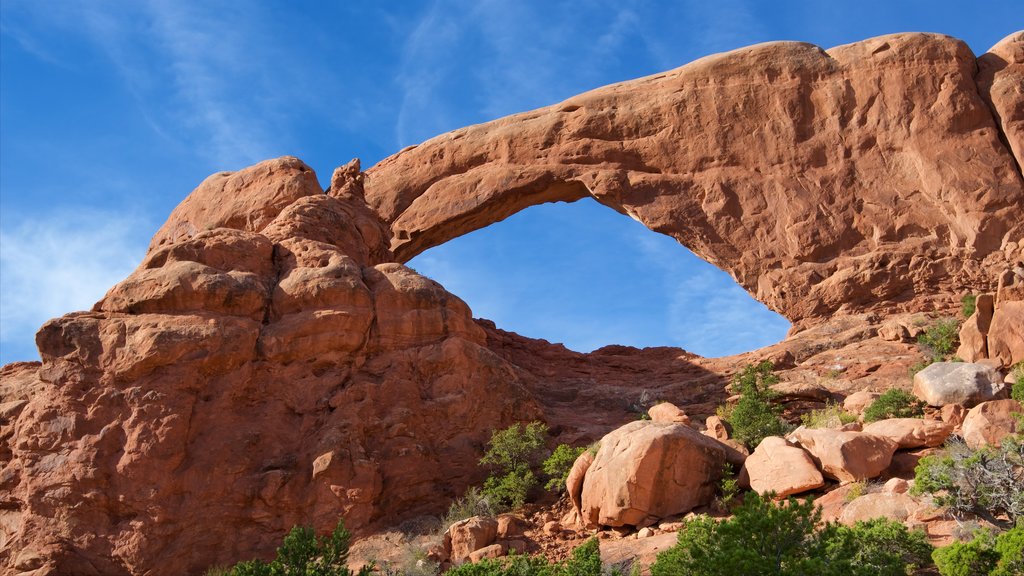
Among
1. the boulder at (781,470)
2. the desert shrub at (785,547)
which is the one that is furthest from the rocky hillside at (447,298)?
the desert shrub at (785,547)

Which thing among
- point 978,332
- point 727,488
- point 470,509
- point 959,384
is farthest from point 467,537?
point 978,332

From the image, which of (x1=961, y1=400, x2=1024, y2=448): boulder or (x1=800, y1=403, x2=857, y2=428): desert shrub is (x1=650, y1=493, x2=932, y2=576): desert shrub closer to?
(x1=961, y1=400, x2=1024, y2=448): boulder

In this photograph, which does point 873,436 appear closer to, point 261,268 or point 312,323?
point 312,323

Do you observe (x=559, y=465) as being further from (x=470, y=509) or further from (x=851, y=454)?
(x=851, y=454)

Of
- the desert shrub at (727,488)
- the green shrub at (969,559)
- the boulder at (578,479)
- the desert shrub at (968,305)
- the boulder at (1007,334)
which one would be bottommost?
the green shrub at (969,559)

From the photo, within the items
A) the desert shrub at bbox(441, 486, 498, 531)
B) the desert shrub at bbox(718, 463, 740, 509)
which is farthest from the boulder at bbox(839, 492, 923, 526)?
the desert shrub at bbox(441, 486, 498, 531)

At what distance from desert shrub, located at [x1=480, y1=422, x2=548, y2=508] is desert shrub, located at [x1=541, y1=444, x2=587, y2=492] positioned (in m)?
0.36

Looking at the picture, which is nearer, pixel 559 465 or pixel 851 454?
pixel 851 454

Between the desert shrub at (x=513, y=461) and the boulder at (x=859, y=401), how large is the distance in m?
5.93

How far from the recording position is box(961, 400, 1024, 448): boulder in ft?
53.7

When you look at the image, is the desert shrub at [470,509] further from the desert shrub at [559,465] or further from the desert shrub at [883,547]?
the desert shrub at [883,547]

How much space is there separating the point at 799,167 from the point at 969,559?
628 inches

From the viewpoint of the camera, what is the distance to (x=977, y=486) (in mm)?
14086

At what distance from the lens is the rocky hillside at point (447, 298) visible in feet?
59.2
